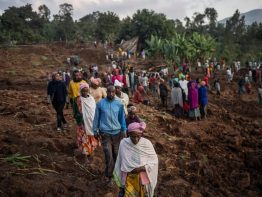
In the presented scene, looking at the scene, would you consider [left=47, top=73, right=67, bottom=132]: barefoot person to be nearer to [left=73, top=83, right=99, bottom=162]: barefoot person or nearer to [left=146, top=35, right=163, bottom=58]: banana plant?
[left=73, top=83, right=99, bottom=162]: barefoot person

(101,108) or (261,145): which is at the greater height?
(101,108)

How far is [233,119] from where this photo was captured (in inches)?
522

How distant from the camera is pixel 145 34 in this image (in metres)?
41.2

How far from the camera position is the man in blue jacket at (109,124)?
18.1 ft

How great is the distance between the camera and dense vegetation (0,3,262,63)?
32.0 m

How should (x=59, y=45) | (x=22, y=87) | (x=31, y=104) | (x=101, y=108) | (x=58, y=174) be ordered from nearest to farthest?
(x=101, y=108) < (x=58, y=174) < (x=31, y=104) < (x=22, y=87) < (x=59, y=45)

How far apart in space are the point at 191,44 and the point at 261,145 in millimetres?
22489

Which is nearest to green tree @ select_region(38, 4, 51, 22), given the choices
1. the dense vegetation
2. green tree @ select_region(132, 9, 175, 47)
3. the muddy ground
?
the dense vegetation

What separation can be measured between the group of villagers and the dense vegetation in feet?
79.4

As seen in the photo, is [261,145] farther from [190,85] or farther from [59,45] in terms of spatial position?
[59,45]

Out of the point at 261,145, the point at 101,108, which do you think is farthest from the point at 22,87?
the point at 101,108

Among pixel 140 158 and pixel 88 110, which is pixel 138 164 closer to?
pixel 140 158

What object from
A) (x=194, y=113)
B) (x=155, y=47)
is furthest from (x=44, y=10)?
(x=194, y=113)

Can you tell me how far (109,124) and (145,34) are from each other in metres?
36.6
